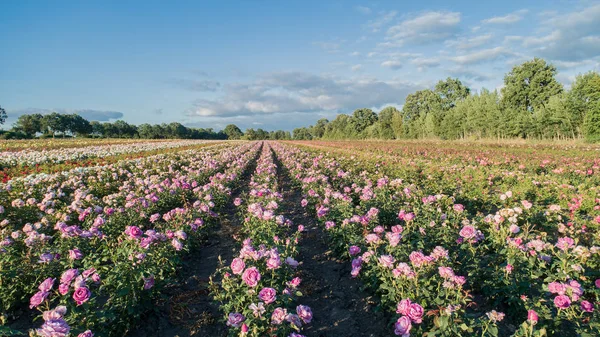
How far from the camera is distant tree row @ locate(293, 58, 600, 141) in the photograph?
110 ft

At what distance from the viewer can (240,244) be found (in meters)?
6.11

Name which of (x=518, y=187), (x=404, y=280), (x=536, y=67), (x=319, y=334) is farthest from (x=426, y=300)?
(x=536, y=67)

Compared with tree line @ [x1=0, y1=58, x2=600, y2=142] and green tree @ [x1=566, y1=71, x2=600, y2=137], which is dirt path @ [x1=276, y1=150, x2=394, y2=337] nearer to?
tree line @ [x1=0, y1=58, x2=600, y2=142]

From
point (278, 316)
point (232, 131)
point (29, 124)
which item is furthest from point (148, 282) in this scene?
point (232, 131)

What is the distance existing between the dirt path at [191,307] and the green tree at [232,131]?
488ft

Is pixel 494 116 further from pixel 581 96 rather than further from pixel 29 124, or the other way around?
pixel 29 124

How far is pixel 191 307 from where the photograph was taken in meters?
4.18

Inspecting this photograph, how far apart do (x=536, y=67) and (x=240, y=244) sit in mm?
58584

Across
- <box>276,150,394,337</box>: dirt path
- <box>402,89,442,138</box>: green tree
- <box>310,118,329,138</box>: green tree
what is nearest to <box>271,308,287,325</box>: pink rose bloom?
<box>276,150,394,337</box>: dirt path

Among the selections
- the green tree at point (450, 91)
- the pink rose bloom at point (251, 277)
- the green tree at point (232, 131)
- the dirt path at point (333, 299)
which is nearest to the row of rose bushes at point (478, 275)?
the dirt path at point (333, 299)

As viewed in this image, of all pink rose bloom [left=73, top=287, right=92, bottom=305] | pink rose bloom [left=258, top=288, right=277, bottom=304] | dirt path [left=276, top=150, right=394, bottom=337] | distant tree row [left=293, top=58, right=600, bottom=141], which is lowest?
dirt path [left=276, top=150, right=394, bottom=337]

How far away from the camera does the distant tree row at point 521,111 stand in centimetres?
3350

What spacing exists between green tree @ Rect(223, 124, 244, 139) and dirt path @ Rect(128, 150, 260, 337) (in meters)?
149

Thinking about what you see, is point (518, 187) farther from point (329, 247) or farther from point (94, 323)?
point (94, 323)
